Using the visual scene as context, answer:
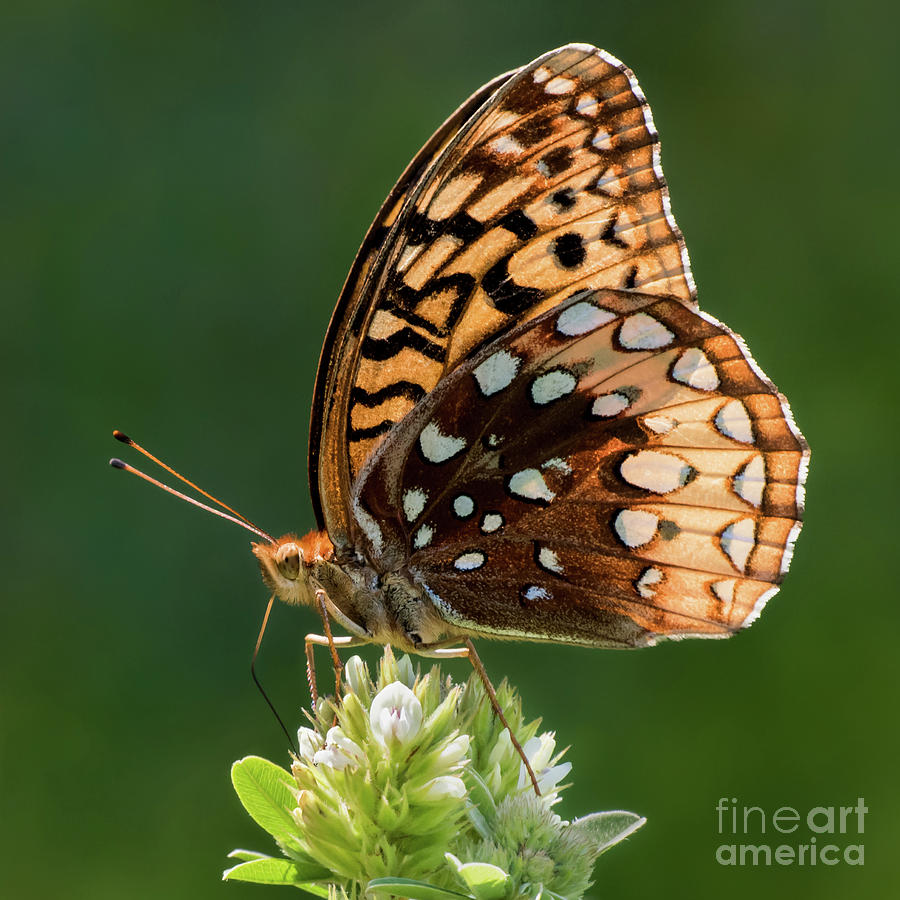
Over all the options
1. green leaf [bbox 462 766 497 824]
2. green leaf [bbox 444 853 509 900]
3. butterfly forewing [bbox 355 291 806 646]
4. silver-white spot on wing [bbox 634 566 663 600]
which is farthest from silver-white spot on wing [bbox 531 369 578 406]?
green leaf [bbox 444 853 509 900]

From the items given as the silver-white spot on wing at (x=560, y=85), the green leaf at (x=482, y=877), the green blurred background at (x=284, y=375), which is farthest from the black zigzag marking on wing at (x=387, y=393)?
the green blurred background at (x=284, y=375)

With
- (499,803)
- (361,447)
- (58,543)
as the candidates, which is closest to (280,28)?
(58,543)

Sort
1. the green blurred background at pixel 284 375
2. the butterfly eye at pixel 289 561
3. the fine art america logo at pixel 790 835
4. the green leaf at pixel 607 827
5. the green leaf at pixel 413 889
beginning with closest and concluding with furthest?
the green leaf at pixel 413 889, the green leaf at pixel 607 827, the butterfly eye at pixel 289 561, the fine art america logo at pixel 790 835, the green blurred background at pixel 284 375

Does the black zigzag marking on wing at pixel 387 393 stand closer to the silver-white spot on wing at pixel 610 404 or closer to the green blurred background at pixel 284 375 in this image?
the silver-white spot on wing at pixel 610 404

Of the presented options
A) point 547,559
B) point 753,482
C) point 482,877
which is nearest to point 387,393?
point 547,559

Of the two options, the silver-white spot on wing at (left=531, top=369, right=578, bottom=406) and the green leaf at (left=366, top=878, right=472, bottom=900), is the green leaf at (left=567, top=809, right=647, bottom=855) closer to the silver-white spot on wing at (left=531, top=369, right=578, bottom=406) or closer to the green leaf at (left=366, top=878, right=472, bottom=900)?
the green leaf at (left=366, top=878, right=472, bottom=900)

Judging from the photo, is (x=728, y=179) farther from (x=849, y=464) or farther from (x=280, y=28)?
(x=280, y=28)
